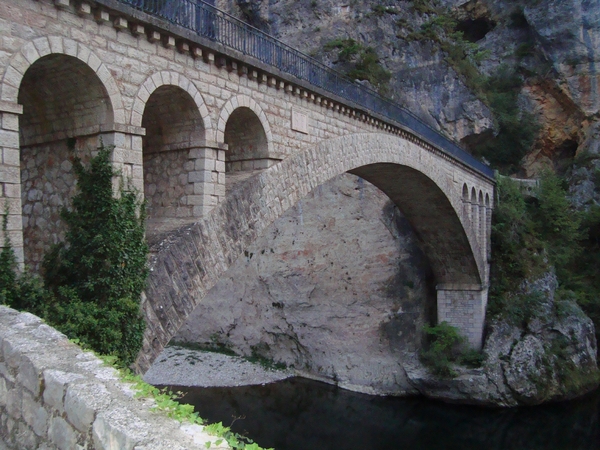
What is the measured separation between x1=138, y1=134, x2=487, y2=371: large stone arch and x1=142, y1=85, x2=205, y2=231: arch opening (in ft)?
2.03

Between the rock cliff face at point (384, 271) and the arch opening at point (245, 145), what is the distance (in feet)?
40.3

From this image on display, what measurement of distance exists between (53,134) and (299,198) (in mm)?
4647

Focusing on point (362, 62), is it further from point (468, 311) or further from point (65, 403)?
point (65, 403)

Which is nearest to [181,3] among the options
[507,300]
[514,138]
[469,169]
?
[469,169]

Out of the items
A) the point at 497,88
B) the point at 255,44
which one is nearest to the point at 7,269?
the point at 255,44

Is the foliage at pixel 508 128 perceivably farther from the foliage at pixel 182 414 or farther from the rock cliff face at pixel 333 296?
the foliage at pixel 182 414

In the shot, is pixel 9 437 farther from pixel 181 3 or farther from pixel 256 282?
A: pixel 256 282

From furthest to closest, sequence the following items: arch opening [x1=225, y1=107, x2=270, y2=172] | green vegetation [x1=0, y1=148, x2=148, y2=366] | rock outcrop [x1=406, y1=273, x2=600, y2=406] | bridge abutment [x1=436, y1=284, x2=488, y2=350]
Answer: bridge abutment [x1=436, y1=284, x2=488, y2=350] → rock outcrop [x1=406, y1=273, x2=600, y2=406] → arch opening [x1=225, y1=107, x2=270, y2=172] → green vegetation [x1=0, y1=148, x2=148, y2=366]

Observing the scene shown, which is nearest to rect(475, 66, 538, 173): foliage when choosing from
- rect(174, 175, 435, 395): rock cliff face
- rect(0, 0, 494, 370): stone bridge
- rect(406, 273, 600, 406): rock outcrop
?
rect(174, 175, 435, 395): rock cliff face

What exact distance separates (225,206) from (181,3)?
3015mm

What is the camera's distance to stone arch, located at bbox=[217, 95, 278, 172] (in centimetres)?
905

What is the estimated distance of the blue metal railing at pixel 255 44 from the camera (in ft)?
24.0

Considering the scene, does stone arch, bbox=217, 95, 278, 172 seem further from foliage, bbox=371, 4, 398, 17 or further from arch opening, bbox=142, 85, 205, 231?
foliage, bbox=371, 4, 398, 17

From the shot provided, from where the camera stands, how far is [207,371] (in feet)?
68.6
